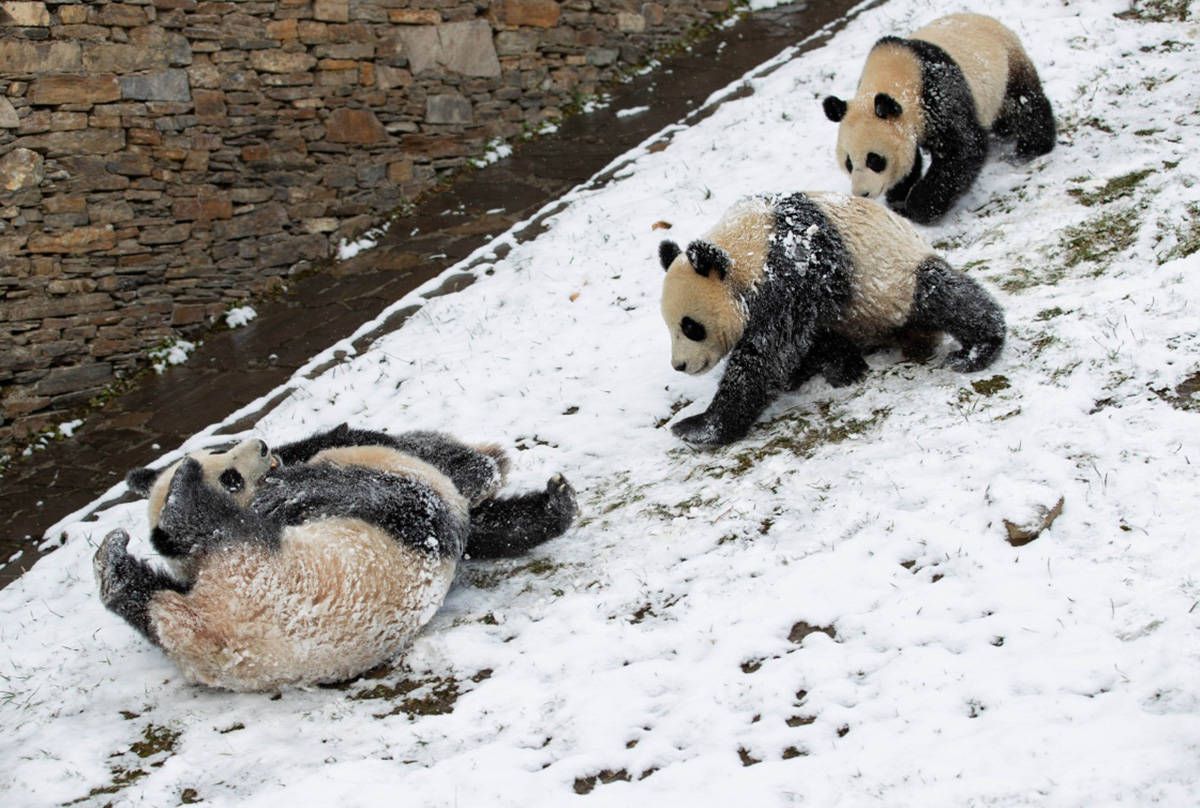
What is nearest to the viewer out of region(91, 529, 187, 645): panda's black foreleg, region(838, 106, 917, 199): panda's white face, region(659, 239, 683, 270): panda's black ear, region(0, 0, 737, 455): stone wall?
region(91, 529, 187, 645): panda's black foreleg

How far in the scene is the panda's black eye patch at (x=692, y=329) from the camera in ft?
17.5

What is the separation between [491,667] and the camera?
13.7 feet

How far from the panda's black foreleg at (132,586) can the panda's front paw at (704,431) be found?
8.60 feet

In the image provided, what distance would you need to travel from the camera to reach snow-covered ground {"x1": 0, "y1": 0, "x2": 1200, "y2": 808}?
3.17 meters

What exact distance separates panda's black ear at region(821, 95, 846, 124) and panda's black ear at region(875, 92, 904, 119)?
9.8 inches

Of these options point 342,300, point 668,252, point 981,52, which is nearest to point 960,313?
point 668,252

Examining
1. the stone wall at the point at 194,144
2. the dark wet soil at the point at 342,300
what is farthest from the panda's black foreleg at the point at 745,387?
the stone wall at the point at 194,144

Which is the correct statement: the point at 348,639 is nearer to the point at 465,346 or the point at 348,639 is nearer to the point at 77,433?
the point at 465,346

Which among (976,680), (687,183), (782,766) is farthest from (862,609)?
(687,183)

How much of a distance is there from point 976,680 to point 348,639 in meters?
2.38

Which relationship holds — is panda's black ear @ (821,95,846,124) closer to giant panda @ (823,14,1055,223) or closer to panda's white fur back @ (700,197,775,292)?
giant panda @ (823,14,1055,223)

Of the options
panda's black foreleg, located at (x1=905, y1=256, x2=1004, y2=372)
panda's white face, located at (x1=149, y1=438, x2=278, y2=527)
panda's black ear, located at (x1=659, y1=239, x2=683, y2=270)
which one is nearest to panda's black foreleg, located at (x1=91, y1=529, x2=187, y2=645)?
panda's white face, located at (x1=149, y1=438, x2=278, y2=527)

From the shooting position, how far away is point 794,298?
5.31 metres

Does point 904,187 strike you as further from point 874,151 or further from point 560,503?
point 560,503
